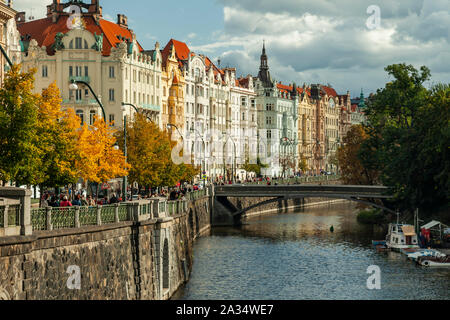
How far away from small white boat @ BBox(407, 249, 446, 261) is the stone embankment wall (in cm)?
2163

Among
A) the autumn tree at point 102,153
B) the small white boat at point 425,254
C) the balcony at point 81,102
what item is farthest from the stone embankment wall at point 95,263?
the balcony at point 81,102

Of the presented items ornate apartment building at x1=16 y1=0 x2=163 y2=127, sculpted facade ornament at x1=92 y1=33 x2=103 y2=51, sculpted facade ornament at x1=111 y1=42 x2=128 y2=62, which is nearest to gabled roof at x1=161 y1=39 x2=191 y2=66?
ornate apartment building at x1=16 y1=0 x2=163 y2=127

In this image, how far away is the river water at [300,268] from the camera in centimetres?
4956

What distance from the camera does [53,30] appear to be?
10188 cm

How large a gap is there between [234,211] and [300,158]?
91.6 metres

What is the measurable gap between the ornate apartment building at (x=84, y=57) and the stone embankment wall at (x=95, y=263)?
52.4 m

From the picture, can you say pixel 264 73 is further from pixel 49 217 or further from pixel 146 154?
pixel 49 217

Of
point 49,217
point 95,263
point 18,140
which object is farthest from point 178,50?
point 49,217

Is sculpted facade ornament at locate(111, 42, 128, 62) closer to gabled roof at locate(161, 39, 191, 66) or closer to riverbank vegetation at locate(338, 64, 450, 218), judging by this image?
gabled roof at locate(161, 39, 191, 66)

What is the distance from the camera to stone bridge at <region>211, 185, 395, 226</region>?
292 ft

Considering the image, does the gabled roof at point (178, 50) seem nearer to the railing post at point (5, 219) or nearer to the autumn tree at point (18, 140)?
the autumn tree at point (18, 140)

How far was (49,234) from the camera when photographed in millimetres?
28375

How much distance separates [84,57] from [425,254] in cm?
5271
